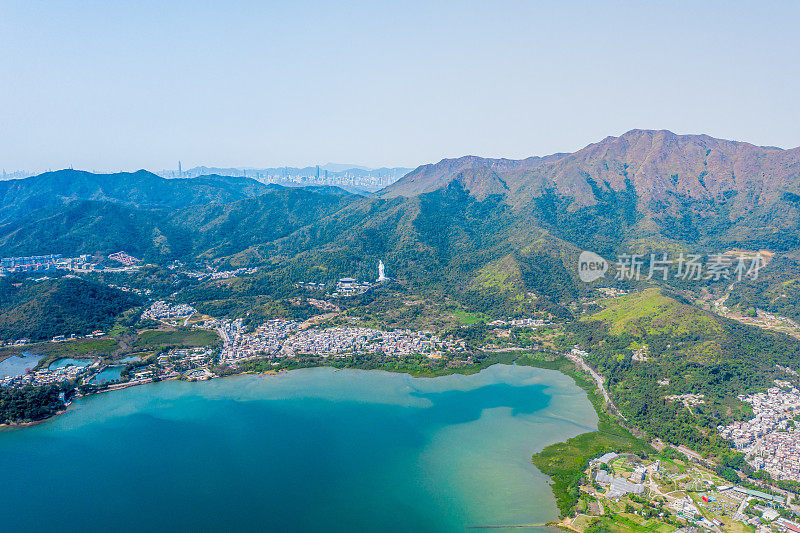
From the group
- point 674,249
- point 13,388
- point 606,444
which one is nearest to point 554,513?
point 606,444

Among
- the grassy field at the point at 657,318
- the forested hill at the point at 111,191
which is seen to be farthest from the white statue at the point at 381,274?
the forested hill at the point at 111,191

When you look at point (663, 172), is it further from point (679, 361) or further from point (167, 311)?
point (167, 311)

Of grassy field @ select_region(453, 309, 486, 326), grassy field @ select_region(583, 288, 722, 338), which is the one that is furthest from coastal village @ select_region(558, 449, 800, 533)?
grassy field @ select_region(453, 309, 486, 326)

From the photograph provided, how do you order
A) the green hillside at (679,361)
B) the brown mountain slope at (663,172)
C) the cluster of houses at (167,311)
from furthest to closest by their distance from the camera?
the brown mountain slope at (663,172) < the cluster of houses at (167,311) < the green hillside at (679,361)

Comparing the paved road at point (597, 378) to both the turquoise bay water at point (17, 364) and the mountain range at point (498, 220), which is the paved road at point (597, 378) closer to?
the mountain range at point (498, 220)

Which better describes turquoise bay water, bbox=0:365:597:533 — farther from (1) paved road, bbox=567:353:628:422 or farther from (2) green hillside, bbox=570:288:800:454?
(2) green hillside, bbox=570:288:800:454

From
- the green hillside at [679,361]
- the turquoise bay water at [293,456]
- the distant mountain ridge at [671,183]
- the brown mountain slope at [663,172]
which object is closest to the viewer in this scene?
the turquoise bay water at [293,456]
